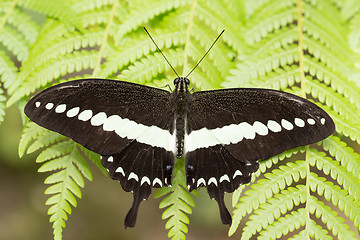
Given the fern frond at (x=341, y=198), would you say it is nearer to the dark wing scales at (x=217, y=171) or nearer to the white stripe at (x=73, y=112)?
the dark wing scales at (x=217, y=171)

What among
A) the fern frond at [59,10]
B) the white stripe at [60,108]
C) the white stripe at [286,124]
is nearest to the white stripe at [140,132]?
the white stripe at [60,108]

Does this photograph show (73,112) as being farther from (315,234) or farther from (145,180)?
(315,234)

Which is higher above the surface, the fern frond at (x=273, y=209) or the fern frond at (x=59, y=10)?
the fern frond at (x=59, y=10)

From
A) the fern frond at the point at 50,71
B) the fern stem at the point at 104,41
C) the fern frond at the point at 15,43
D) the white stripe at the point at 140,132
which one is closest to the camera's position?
the white stripe at the point at 140,132

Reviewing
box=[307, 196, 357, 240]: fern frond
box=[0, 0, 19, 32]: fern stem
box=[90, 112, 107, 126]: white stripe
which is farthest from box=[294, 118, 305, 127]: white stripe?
box=[0, 0, 19, 32]: fern stem

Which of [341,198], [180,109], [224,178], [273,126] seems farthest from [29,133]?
[341,198]

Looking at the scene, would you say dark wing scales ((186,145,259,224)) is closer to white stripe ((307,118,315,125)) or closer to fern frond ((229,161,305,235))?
fern frond ((229,161,305,235))

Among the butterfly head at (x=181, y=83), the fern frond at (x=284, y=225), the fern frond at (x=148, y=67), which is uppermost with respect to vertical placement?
the fern frond at (x=148, y=67)
